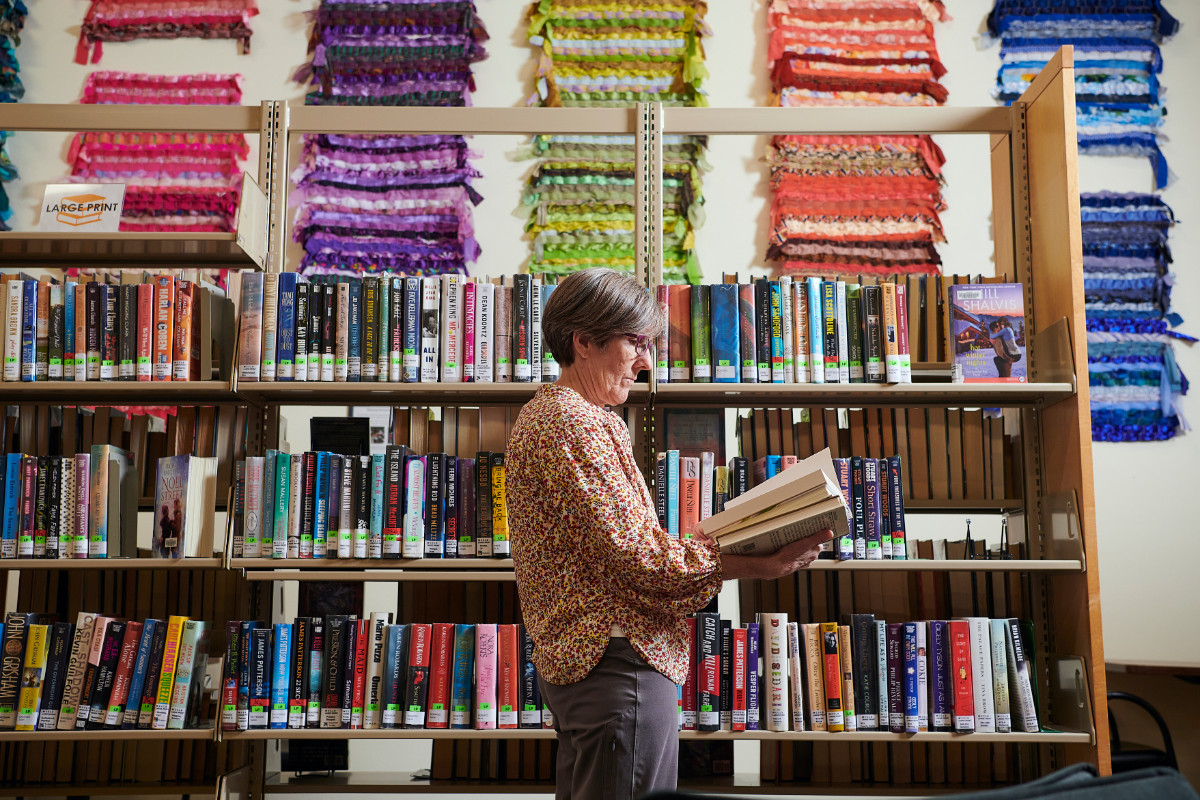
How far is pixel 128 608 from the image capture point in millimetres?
2654

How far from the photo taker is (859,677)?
7.71 feet

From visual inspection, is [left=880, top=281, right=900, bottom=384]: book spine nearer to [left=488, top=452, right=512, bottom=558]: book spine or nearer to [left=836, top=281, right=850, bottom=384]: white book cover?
[left=836, top=281, right=850, bottom=384]: white book cover

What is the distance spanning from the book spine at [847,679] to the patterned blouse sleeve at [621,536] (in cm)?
98

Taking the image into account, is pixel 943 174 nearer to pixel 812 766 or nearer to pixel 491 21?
pixel 491 21

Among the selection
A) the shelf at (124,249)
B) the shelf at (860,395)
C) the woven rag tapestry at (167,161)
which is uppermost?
the woven rag tapestry at (167,161)

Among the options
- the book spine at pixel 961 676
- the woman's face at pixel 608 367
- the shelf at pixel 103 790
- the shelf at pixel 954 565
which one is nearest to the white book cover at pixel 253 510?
the shelf at pixel 103 790

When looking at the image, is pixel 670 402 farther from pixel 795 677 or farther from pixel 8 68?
pixel 8 68

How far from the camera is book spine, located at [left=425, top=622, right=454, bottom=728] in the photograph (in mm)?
2326

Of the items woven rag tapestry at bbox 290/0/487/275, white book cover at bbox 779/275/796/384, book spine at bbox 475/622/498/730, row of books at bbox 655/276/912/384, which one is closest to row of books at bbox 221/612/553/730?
book spine at bbox 475/622/498/730

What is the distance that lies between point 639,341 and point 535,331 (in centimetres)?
83

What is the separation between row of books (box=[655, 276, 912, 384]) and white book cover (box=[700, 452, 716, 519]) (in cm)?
20

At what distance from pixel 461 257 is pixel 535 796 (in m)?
1.90

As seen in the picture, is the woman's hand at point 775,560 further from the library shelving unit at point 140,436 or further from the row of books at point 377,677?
the library shelving unit at point 140,436

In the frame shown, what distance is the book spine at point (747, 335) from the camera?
2453mm
